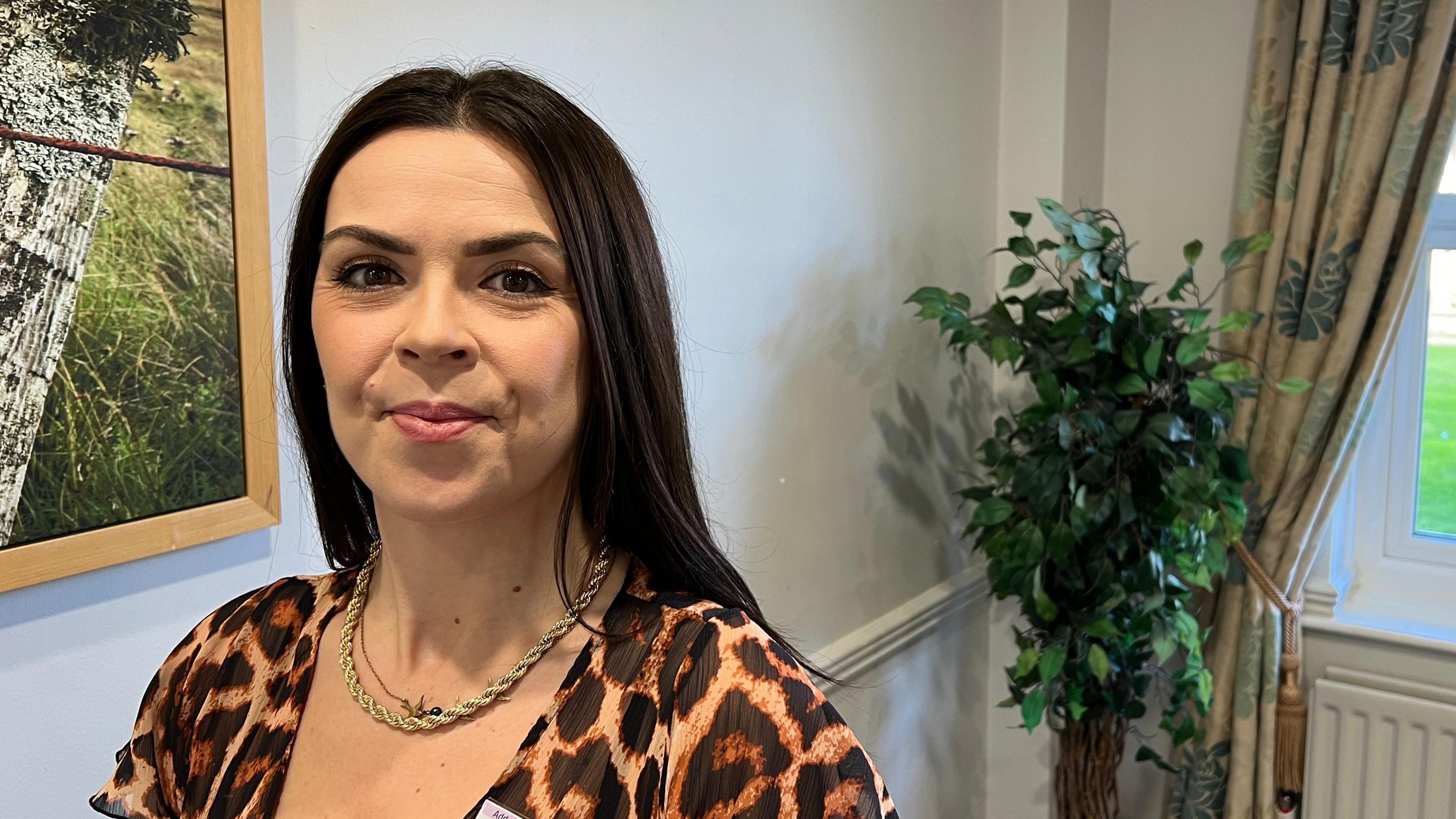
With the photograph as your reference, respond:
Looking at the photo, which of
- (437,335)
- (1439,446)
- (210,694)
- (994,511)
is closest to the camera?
(437,335)

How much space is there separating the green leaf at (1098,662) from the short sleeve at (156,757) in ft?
5.71

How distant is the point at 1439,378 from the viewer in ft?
8.73

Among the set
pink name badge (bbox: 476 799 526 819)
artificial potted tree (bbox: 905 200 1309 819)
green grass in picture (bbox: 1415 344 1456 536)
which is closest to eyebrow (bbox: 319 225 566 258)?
pink name badge (bbox: 476 799 526 819)

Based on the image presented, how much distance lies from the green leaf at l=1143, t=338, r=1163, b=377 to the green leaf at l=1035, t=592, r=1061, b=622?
0.48 m

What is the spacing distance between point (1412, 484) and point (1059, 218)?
1.25 meters

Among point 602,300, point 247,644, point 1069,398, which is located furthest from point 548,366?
point 1069,398

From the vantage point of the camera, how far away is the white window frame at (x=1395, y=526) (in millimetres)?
2629

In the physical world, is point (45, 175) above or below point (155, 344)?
above

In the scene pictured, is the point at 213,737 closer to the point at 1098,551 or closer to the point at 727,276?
the point at 727,276

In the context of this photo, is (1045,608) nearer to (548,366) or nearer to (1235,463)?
(1235,463)

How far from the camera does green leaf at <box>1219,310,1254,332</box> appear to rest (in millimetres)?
Result: 2188

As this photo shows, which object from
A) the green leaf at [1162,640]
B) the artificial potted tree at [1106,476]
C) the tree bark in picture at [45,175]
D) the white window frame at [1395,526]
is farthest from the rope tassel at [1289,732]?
the tree bark in picture at [45,175]

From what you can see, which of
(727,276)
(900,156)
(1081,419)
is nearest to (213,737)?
(727,276)

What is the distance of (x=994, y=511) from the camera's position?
2.30 m
